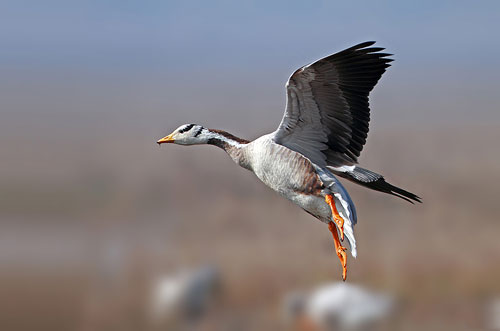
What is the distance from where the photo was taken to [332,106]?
3.44m

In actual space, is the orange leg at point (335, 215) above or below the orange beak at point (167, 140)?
below

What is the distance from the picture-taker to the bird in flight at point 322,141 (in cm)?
329

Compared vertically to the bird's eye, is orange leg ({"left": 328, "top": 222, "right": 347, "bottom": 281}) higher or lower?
lower

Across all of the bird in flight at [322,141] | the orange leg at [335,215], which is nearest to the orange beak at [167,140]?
the bird in flight at [322,141]

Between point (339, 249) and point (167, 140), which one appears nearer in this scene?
point (339, 249)

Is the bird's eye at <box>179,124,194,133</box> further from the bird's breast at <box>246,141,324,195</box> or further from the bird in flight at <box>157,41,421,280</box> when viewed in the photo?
the bird's breast at <box>246,141,324,195</box>

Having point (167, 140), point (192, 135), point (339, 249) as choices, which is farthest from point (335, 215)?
point (167, 140)

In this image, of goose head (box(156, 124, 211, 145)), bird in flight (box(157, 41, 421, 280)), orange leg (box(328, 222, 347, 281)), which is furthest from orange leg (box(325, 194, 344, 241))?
goose head (box(156, 124, 211, 145))

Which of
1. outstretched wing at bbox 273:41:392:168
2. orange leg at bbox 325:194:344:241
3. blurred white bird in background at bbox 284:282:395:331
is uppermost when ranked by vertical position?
outstretched wing at bbox 273:41:392:168

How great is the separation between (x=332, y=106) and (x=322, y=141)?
168 millimetres

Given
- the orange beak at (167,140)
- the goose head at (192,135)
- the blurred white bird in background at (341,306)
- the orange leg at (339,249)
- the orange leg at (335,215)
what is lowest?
the blurred white bird in background at (341,306)

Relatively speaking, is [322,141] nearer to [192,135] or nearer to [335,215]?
[335,215]

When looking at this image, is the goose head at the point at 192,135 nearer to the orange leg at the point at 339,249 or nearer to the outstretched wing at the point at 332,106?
the outstretched wing at the point at 332,106

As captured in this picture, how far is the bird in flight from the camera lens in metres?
3.29
